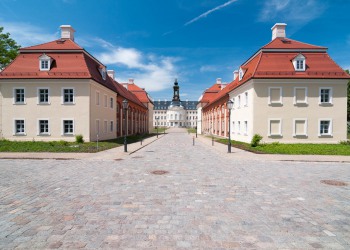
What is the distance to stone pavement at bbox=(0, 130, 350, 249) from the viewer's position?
12.0ft

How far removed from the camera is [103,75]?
1053 inches

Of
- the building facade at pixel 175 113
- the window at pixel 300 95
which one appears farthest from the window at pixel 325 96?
the building facade at pixel 175 113

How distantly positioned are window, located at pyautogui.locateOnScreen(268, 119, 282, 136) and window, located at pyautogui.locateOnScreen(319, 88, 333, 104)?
16.5 feet

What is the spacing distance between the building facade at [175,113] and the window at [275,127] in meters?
76.9

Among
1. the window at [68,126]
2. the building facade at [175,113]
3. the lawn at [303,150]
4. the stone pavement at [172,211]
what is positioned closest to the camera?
the stone pavement at [172,211]

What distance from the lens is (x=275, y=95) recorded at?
21547 millimetres

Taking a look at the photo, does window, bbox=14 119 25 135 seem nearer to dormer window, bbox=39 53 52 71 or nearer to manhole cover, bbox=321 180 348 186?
dormer window, bbox=39 53 52 71

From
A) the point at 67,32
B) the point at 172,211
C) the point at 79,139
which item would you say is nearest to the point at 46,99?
the point at 79,139

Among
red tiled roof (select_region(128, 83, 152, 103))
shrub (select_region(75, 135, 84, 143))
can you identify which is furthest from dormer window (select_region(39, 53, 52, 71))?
red tiled roof (select_region(128, 83, 152, 103))

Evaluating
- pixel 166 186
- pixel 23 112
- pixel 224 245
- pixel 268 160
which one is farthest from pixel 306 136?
pixel 23 112

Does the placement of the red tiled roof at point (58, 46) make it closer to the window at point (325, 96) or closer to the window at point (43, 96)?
the window at point (43, 96)

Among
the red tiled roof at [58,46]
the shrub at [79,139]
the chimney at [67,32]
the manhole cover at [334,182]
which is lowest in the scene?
the manhole cover at [334,182]

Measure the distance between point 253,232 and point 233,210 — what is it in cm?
106

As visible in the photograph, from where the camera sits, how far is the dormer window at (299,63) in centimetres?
2128
